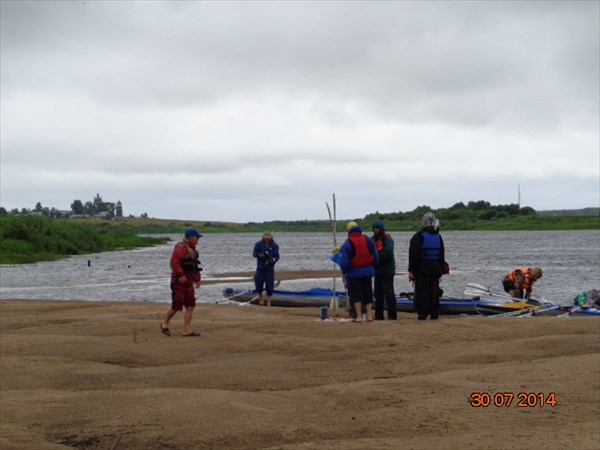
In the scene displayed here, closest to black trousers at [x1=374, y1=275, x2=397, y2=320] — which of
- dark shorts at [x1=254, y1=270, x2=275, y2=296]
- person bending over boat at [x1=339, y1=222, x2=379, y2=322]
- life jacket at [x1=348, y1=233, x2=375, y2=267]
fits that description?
person bending over boat at [x1=339, y1=222, x2=379, y2=322]

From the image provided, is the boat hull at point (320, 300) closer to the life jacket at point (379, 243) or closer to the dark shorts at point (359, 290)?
the life jacket at point (379, 243)

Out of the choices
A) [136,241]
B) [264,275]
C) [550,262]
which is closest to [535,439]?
[264,275]

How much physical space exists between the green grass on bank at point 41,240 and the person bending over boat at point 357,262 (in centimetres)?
3974

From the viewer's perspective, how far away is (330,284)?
3359cm

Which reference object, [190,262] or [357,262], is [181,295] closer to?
[190,262]

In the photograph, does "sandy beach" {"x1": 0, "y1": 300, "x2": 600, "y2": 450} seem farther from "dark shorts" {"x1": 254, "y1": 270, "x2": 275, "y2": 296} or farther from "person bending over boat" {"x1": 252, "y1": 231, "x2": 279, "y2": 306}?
"dark shorts" {"x1": 254, "y1": 270, "x2": 275, "y2": 296}

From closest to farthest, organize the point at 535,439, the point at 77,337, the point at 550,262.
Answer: the point at 535,439 → the point at 77,337 → the point at 550,262

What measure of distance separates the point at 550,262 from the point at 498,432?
41501 millimetres

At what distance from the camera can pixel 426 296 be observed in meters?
15.3

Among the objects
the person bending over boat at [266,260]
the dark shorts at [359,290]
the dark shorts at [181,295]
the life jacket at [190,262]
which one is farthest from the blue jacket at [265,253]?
the life jacket at [190,262]

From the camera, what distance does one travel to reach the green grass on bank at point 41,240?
54.9m

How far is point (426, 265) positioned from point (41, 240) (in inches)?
2017

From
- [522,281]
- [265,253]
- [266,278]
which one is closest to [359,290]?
[265,253]

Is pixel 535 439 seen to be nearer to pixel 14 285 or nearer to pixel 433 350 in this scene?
pixel 433 350
